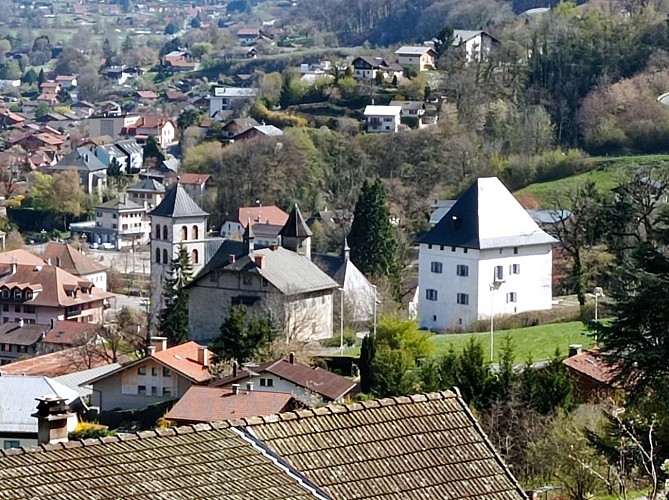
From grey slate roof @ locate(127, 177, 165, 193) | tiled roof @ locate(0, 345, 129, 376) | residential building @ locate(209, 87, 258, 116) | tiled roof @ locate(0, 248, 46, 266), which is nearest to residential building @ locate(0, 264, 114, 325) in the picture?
tiled roof @ locate(0, 248, 46, 266)

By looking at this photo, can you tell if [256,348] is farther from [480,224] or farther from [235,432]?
[235,432]

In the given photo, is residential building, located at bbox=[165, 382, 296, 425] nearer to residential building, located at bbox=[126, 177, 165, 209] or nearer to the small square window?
the small square window

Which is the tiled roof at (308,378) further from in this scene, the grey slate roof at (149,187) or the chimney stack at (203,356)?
the grey slate roof at (149,187)

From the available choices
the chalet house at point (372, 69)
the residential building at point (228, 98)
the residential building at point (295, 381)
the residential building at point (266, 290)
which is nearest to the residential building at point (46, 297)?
the residential building at point (266, 290)

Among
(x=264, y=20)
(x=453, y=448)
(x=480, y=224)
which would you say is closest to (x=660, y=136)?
(x=480, y=224)

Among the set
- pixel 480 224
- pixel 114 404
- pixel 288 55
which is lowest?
pixel 114 404

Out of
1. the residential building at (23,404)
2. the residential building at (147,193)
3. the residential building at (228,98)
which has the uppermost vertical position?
the residential building at (228,98)
